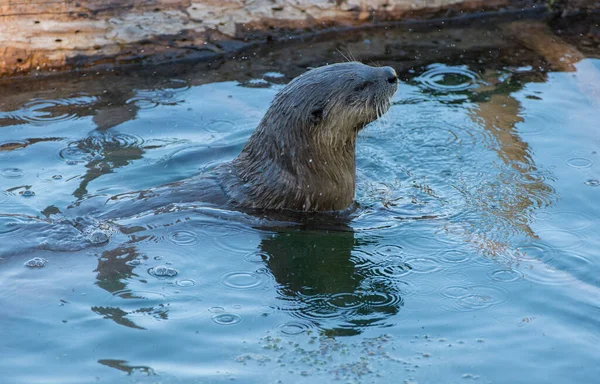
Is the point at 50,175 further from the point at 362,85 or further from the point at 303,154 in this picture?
the point at 362,85

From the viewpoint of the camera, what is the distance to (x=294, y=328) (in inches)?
186

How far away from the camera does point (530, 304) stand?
4969 millimetres

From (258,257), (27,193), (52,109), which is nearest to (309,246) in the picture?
(258,257)

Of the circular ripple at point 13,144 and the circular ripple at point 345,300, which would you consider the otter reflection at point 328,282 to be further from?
the circular ripple at point 13,144

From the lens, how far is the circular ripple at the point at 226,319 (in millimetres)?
4781

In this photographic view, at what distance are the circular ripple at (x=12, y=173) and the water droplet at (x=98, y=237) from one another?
5.13ft

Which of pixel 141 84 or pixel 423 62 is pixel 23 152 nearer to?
pixel 141 84

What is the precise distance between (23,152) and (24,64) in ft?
5.92

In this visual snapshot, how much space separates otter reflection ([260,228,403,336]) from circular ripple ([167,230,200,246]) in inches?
19.2

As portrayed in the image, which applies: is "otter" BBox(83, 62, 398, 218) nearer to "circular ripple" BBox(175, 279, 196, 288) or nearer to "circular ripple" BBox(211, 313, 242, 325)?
"circular ripple" BBox(175, 279, 196, 288)

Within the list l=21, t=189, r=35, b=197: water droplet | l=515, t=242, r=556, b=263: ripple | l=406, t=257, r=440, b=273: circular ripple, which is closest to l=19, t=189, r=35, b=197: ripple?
l=21, t=189, r=35, b=197: water droplet

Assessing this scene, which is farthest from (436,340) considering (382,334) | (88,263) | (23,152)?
(23,152)

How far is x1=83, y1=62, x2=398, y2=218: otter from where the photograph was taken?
5.86m

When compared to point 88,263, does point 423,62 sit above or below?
above
